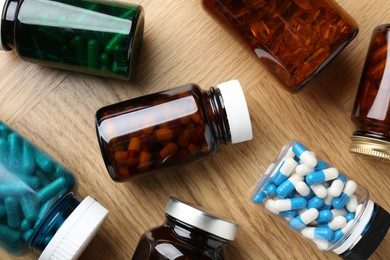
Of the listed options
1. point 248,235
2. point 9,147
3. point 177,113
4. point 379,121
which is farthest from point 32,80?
point 379,121

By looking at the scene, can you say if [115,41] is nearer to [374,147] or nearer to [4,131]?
[4,131]

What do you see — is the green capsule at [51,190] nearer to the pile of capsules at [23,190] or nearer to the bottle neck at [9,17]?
the pile of capsules at [23,190]

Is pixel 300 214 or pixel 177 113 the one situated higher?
pixel 177 113

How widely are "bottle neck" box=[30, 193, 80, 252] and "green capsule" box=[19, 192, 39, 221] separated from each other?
18 mm

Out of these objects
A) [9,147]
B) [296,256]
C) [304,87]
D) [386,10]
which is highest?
[386,10]

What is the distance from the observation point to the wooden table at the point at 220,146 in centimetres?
78

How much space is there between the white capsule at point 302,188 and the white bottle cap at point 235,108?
0.32 feet

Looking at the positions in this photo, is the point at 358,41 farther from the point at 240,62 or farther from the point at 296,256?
the point at 296,256

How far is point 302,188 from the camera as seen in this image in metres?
0.71

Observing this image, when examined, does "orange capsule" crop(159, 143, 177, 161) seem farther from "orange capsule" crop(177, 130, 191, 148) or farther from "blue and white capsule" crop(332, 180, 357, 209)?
"blue and white capsule" crop(332, 180, 357, 209)

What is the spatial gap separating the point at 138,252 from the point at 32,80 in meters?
0.30

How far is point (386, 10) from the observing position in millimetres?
771

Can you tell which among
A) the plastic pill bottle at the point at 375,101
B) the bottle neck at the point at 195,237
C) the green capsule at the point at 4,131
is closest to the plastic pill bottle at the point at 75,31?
the green capsule at the point at 4,131

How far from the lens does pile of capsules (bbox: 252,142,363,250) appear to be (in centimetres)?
70
